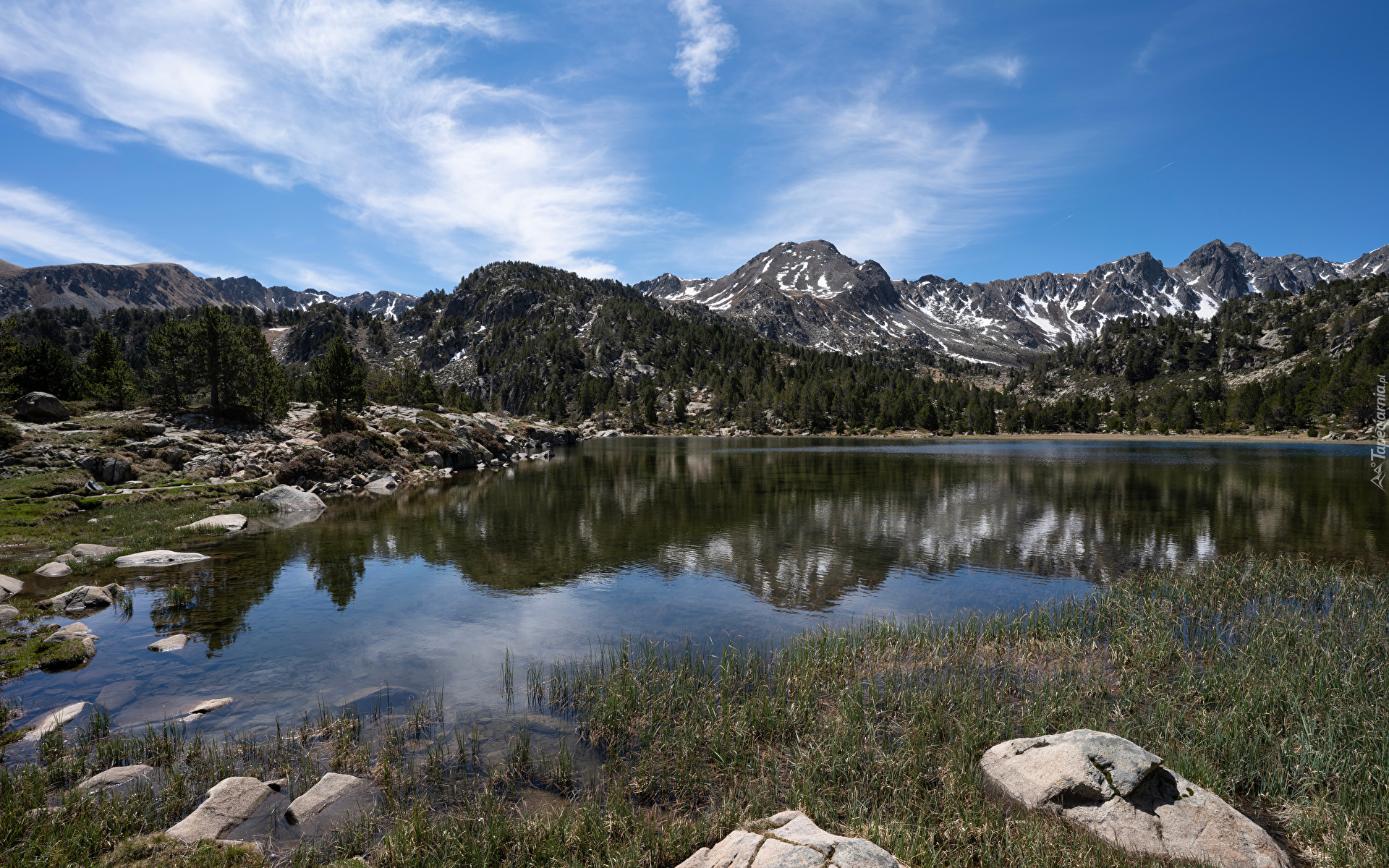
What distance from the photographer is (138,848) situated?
27.3 feet

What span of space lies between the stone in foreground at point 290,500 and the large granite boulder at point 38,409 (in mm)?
21564

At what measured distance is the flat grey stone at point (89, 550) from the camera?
88.8 ft

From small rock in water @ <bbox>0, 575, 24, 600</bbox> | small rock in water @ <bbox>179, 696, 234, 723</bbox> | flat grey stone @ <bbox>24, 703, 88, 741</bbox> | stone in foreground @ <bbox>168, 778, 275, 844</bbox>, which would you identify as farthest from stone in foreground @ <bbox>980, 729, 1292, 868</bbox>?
small rock in water @ <bbox>0, 575, 24, 600</bbox>

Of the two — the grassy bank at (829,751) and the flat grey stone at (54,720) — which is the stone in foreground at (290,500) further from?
the grassy bank at (829,751)

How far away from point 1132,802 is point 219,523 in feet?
150

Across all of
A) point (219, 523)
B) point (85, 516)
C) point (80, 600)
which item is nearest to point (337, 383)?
point (85, 516)

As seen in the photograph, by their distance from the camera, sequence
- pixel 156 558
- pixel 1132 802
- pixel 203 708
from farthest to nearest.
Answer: pixel 156 558 < pixel 203 708 < pixel 1132 802

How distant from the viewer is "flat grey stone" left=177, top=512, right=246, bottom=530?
35.1m

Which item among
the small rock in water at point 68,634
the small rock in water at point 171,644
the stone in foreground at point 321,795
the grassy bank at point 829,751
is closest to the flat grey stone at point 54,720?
the grassy bank at point 829,751

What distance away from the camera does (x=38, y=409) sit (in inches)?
1933

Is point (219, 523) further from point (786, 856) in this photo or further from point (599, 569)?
point (786, 856)

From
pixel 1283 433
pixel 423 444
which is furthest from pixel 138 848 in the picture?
pixel 1283 433

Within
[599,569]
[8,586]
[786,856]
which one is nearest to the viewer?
[786,856]

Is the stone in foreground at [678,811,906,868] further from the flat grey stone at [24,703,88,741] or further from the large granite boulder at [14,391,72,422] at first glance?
the large granite boulder at [14,391,72,422]
